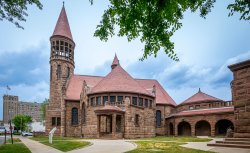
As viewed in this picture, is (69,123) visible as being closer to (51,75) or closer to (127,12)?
(51,75)

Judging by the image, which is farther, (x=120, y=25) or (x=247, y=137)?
(x=247, y=137)

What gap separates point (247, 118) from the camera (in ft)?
53.2

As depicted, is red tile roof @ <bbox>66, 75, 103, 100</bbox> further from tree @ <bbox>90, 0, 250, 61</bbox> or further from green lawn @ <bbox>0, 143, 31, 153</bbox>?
tree @ <bbox>90, 0, 250, 61</bbox>

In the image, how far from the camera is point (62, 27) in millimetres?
51219

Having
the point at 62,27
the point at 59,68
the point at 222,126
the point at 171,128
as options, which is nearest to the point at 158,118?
the point at 171,128

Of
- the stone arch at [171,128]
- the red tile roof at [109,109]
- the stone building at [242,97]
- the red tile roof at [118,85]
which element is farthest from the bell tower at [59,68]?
the stone building at [242,97]

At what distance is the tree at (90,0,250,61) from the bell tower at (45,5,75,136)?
36.0 metres

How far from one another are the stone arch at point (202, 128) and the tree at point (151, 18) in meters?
30.7

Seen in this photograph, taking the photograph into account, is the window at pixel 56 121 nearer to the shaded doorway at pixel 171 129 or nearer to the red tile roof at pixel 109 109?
the red tile roof at pixel 109 109

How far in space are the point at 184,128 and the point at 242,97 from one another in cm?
2795

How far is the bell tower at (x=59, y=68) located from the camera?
46.2 meters

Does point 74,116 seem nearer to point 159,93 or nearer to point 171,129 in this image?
point 159,93

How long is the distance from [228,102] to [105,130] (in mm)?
18231

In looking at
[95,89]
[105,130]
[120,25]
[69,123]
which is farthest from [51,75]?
[120,25]
